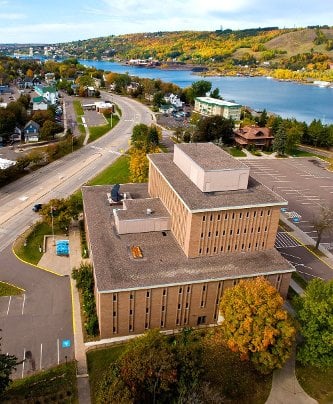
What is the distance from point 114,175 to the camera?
254 feet

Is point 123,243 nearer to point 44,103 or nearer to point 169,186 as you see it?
point 169,186

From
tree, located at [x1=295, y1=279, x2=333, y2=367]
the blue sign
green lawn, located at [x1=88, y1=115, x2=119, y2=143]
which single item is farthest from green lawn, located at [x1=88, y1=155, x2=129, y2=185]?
tree, located at [x1=295, y1=279, x2=333, y2=367]

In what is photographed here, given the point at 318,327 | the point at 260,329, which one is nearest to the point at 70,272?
the point at 260,329

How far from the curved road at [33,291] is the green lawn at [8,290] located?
686 millimetres

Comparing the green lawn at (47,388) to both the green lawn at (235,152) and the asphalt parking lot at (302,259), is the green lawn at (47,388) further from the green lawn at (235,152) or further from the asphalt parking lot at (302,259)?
the green lawn at (235,152)

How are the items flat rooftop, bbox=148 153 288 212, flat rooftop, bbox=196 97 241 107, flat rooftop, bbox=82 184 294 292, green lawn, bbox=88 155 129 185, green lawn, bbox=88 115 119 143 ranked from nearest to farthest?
flat rooftop, bbox=82 184 294 292
flat rooftop, bbox=148 153 288 212
green lawn, bbox=88 155 129 185
green lawn, bbox=88 115 119 143
flat rooftop, bbox=196 97 241 107

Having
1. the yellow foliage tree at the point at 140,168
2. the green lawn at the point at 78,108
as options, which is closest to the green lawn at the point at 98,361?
the yellow foliage tree at the point at 140,168

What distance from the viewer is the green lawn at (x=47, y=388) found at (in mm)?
30344

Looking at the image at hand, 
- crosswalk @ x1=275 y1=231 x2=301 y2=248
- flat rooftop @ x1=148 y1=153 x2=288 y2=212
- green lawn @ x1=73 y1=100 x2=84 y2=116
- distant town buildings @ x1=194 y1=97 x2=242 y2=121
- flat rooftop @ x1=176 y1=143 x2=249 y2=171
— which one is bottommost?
green lawn @ x1=73 y1=100 x2=84 y2=116

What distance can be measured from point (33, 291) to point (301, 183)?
5735 centimetres

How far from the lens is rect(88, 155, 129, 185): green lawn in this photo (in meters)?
74.1

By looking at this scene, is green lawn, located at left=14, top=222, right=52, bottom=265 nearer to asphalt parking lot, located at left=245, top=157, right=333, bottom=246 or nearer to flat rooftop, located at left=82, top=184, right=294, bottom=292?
flat rooftop, located at left=82, top=184, right=294, bottom=292

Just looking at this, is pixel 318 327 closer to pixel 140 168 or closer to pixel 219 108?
pixel 140 168

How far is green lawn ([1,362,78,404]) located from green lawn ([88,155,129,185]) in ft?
145
